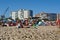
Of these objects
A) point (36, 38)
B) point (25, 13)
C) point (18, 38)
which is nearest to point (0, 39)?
point (18, 38)

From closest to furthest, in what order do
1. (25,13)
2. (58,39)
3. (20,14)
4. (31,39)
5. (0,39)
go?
(0,39), (31,39), (58,39), (20,14), (25,13)

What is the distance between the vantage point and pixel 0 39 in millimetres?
7816

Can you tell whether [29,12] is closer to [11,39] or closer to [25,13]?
[25,13]

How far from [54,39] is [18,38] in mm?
1517

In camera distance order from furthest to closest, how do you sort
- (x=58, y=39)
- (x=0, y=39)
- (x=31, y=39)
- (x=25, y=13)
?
(x=25, y=13) → (x=58, y=39) → (x=31, y=39) → (x=0, y=39)

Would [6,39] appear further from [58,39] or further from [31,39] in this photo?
[58,39]

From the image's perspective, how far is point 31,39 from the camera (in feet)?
27.7

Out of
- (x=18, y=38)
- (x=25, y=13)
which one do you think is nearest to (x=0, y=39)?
(x=18, y=38)

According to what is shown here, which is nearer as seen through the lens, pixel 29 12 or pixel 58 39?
pixel 58 39

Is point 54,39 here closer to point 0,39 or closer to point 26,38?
point 26,38

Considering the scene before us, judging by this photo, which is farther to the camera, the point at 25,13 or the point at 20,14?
the point at 25,13

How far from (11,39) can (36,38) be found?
3.92 ft

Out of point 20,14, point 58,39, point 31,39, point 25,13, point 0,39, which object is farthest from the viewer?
point 25,13

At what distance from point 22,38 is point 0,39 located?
1030 mm
